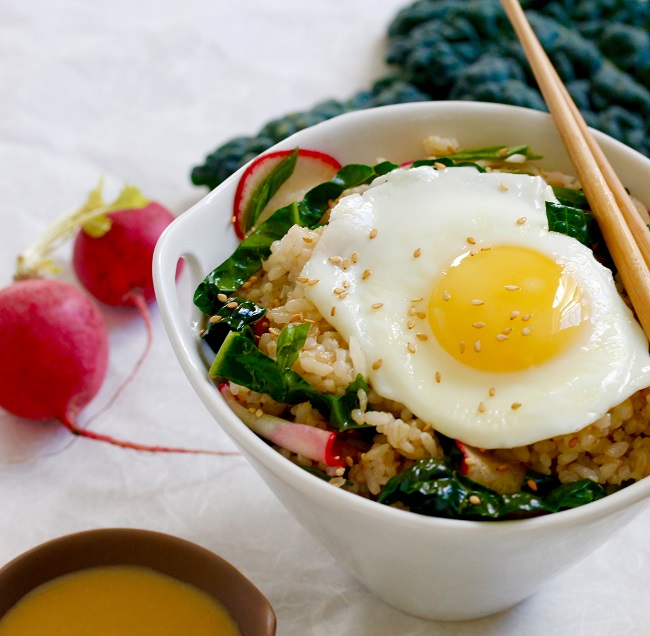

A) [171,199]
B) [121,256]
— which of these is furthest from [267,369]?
[171,199]

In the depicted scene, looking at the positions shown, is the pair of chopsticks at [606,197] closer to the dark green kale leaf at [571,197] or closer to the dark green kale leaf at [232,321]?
the dark green kale leaf at [571,197]

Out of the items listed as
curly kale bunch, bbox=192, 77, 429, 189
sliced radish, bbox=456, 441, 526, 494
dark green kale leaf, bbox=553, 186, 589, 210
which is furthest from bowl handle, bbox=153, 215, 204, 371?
curly kale bunch, bbox=192, 77, 429, 189

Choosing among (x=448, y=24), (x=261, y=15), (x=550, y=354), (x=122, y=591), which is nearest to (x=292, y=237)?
(x=550, y=354)

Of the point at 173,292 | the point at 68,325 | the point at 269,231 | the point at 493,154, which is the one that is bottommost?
the point at 68,325

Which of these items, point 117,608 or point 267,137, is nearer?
point 117,608

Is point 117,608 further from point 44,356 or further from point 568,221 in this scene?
point 568,221

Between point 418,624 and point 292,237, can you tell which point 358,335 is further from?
point 418,624

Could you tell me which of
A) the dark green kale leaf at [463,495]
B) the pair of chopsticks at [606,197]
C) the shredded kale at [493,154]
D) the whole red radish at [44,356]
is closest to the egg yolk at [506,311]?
the pair of chopsticks at [606,197]

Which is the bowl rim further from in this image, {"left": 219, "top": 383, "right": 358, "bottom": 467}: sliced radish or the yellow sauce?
the yellow sauce
